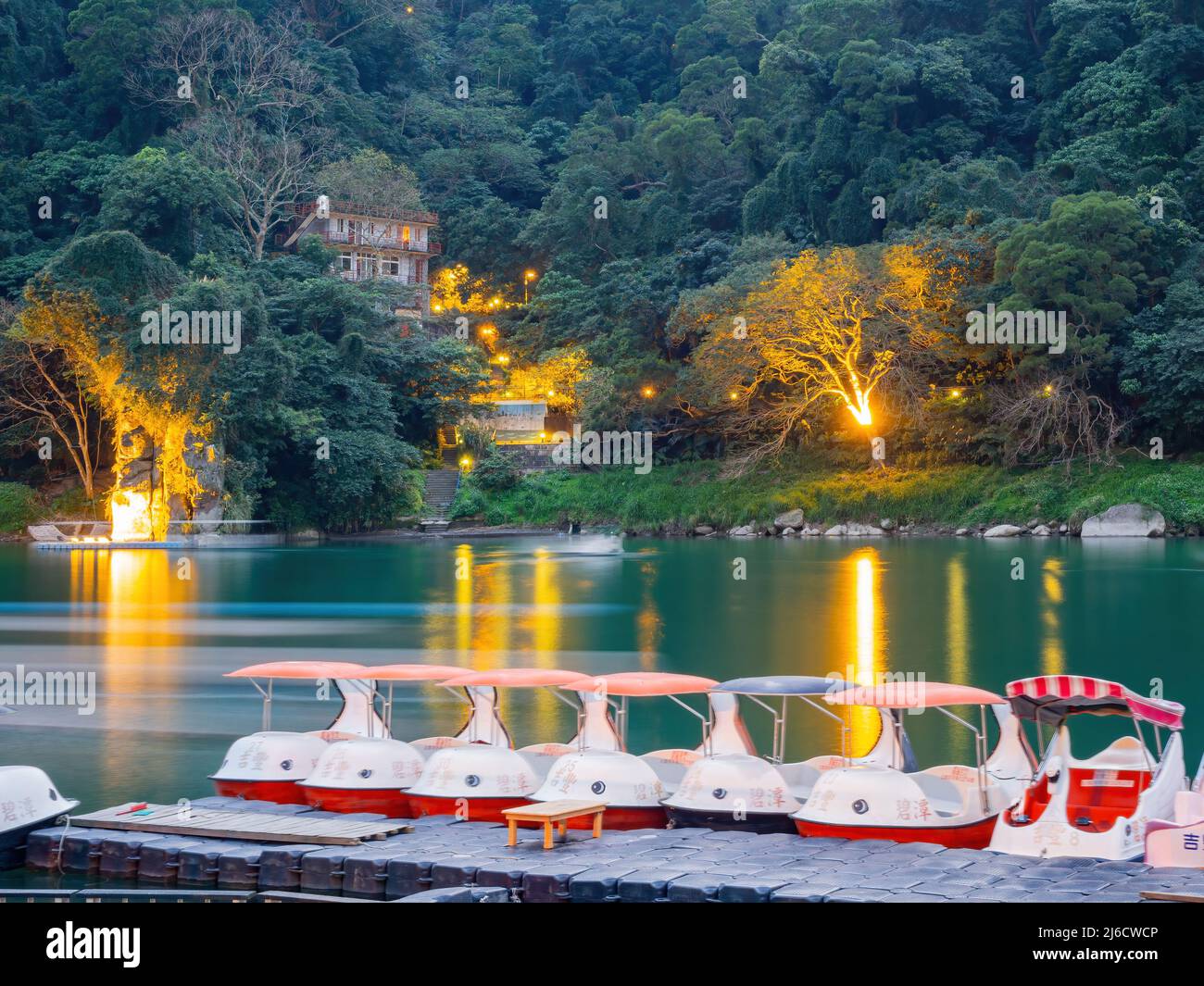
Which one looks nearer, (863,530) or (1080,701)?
(1080,701)

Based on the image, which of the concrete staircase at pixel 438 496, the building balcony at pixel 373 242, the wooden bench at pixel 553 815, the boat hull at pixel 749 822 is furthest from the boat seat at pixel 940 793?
the building balcony at pixel 373 242

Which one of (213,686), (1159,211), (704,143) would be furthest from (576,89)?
(213,686)

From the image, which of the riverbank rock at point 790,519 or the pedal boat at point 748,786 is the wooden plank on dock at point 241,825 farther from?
the riverbank rock at point 790,519

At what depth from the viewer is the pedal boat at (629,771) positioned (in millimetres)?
12297

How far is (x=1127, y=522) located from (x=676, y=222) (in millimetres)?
26990

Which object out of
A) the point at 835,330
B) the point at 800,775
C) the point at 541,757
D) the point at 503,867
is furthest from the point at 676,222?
the point at 503,867

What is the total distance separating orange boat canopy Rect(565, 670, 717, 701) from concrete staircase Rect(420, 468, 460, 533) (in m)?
44.9

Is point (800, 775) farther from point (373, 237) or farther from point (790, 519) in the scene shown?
point (373, 237)

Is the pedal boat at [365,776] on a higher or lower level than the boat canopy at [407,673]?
lower

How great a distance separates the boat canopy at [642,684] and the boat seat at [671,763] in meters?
0.69

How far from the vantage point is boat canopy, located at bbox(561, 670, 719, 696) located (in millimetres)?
13328

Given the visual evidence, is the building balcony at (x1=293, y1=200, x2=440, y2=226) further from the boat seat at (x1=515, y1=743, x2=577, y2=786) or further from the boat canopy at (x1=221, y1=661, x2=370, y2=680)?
the boat seat at (x1=515, y1=743, x2=577, y2=786)

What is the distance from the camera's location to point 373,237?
68.9 metres
